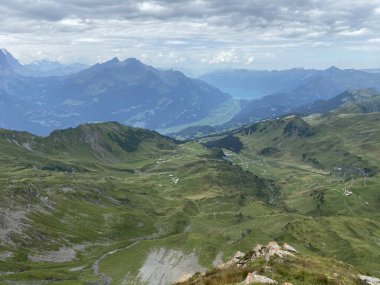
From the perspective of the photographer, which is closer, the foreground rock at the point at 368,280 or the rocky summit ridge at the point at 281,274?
the rocky summit ridge at the point at 281,274

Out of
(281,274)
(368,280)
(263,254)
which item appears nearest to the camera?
Answer: (281,274)

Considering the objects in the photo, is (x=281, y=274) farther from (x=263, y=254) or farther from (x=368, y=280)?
(x=368, y=280)

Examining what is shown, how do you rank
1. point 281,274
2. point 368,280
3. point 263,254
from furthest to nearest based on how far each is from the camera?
1. point 263,254
2. point 368,280
3. point 281,274

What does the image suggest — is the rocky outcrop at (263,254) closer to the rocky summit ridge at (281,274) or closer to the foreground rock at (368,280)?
the rocky summit ridge at (281,274)

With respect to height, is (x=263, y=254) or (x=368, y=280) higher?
(x=263, y=254)

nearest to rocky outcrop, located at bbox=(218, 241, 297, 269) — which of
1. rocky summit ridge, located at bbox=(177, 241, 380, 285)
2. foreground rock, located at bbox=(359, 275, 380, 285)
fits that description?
rocky summit ridge, located at bbox=(177, 241, 380, 285)

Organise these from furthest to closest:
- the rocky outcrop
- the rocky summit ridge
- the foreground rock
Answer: the rocky outcrop, the foreground rock, the rocky summit ridge

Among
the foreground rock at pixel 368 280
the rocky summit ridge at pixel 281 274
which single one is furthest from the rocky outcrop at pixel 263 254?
the foreground rock at pixel 368 280

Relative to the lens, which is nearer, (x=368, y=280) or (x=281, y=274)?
(x=281, y=274)

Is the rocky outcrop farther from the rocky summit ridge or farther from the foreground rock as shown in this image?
the foreground rock

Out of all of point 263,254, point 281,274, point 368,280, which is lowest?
point 368,280

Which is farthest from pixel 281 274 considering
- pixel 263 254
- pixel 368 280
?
pixel 368 280
